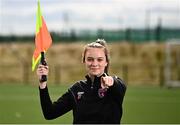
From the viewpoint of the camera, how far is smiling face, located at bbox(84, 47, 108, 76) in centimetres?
502

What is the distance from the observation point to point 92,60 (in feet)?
16.6

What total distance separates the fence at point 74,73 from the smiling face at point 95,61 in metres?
34.6

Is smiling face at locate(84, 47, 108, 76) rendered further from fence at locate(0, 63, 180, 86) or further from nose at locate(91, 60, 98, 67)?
fence at locate(0, 63, 180, 86)

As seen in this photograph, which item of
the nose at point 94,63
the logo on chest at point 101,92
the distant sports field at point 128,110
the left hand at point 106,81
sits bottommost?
the distant sports field at point 128,110

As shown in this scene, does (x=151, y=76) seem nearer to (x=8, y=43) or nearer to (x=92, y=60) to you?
(x=8, y=43)

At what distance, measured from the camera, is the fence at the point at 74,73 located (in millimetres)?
41125

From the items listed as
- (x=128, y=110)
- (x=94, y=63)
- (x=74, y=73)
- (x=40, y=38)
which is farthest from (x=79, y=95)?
(x=74, y=73)

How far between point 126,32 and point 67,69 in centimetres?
472

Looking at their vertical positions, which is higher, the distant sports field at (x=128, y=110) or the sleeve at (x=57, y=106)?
the sleeve at (x=57, y=106)

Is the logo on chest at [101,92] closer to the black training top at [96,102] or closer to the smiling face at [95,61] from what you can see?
the black training top at [96,102]

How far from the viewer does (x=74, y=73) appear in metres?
44.4

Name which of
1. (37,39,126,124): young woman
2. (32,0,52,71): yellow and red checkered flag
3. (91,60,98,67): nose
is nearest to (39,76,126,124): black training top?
(37,39,126,124): young woman

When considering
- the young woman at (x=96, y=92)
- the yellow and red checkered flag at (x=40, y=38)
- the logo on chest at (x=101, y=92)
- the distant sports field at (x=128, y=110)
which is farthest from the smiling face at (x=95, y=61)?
the distant sports field at (x=128, y=110)

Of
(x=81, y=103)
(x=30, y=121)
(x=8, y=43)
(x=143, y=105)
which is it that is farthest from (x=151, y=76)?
(x=81, y=103)
